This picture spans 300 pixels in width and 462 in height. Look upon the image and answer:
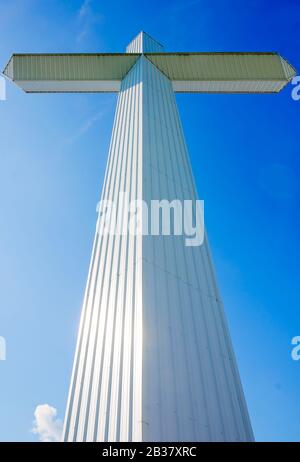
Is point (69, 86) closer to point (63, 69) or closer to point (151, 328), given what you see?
point (63, 69)

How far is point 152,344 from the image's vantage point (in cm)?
512

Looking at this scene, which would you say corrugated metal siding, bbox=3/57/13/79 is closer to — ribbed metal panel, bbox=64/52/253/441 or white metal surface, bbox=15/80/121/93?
white metal surface, bbox=15/80/121/93

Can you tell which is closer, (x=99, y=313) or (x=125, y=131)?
(x=99, y=313)

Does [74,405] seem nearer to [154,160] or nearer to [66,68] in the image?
[154,160]

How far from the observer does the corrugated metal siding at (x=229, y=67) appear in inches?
454

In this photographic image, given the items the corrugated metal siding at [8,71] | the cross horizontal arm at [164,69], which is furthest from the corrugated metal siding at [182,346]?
the corrugated metal siding at [8,71]

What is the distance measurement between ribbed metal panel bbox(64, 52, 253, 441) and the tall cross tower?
0.02 meters

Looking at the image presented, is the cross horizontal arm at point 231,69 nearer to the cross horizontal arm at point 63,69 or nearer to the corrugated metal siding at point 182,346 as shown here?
the cross horizontal arm at point 63,69

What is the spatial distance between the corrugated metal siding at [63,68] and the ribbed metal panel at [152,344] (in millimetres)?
4683

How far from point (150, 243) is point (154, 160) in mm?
2346

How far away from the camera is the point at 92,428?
4.79m

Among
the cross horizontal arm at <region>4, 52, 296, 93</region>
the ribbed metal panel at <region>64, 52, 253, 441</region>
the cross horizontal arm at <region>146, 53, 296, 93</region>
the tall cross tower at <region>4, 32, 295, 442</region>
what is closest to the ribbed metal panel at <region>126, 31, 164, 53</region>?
the cross horizontal arm at <region>4, 52, 296, 93</region>
